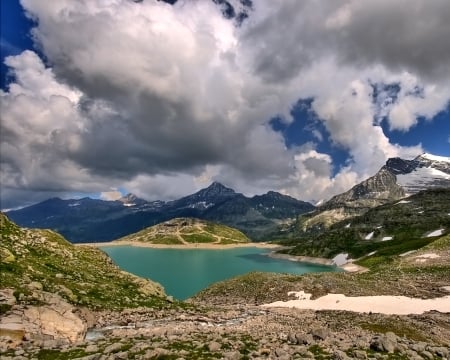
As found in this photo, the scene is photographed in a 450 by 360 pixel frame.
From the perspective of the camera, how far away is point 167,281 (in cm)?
13962

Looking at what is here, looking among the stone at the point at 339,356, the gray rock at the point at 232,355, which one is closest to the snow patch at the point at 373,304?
the stone at the point at 339,356

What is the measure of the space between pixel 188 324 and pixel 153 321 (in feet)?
12.5

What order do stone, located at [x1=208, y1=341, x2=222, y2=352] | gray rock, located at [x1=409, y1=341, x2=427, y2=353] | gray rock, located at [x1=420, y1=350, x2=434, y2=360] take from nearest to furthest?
stone, located at [x1=208, y1=341, x2=222, y2=352] → gray rock, located at [x1=420, y1=350, x2=434, y2=360] → gray rock, located at [x1=409, y1=341, x2=427, y2=353]

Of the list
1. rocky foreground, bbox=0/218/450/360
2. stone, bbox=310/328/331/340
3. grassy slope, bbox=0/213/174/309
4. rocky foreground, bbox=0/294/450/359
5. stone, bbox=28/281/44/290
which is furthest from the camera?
grassy slope, bbox=0/213/174/309

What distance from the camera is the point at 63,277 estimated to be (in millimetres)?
46531

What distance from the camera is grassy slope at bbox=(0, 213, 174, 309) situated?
3975 cm

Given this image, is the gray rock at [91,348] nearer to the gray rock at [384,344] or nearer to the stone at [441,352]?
the gray rock at [384,344]

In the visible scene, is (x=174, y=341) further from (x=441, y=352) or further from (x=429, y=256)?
(x=429, y=256)

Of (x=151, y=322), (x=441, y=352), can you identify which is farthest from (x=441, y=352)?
(x=151, y=322)

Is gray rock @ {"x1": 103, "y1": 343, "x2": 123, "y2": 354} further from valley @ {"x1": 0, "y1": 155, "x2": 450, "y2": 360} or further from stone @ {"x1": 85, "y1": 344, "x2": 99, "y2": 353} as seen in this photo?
stone @ {"x1": 85, "y1": 344, "x2": 99, "y2": 353}

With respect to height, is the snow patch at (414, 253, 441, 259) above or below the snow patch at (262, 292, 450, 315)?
above

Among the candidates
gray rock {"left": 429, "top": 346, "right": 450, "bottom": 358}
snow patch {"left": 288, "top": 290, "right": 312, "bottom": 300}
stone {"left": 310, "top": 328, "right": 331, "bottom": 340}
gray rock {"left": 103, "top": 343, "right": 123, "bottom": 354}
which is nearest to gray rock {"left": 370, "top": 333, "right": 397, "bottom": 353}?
→ gray rock {"left": 429, "top": 346, "right": 450, "bottom": 358}

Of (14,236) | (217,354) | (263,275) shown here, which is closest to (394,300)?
(263,275)

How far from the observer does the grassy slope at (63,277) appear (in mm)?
39750
